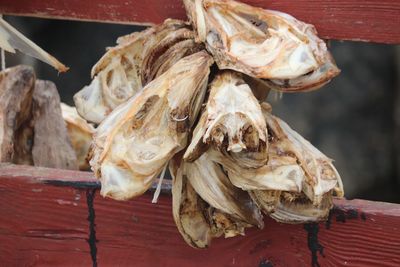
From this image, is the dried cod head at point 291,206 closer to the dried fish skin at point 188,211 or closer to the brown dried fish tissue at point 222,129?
the brown dried fish tissue at point 222,129

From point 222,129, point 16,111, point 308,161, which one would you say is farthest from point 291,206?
point 16,111

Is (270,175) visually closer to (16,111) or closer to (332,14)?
(332,14)

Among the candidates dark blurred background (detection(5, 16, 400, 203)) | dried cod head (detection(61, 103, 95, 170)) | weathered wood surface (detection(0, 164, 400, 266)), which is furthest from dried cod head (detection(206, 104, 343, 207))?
dark blurred background (detection(5, 16, 400, 203))

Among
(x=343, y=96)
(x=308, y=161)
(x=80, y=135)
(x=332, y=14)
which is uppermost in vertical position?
(x=332, y=14)

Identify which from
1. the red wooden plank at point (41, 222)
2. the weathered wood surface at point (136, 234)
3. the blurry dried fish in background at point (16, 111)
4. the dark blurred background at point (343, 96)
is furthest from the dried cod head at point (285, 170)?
the dark blurred background at point (343, 96)

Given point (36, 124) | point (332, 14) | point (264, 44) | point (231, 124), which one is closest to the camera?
point (231, 124)

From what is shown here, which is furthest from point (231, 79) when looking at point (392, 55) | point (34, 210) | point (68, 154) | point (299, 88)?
point (392, 55)

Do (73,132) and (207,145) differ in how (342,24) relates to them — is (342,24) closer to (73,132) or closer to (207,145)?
(207,145)
